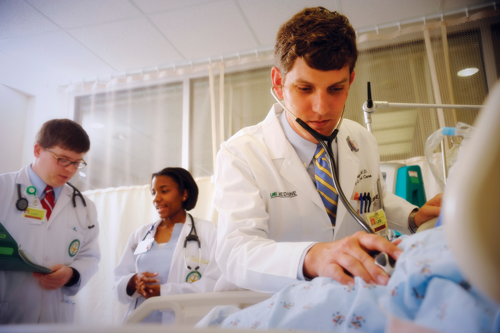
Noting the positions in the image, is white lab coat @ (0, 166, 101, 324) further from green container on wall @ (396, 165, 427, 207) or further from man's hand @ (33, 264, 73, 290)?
green container on wall @ (396, 165, 427, 207)

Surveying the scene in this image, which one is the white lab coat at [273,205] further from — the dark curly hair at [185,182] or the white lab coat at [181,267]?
the dark curly hair at [185,182]

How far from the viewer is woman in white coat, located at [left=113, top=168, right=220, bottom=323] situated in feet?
5.62

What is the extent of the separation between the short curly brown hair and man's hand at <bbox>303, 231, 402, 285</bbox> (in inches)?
21.4

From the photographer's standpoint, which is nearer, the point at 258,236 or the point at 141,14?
the point at 258,236

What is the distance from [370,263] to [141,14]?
7.48 feet

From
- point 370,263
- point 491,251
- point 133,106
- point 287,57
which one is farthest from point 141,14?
point 491,251

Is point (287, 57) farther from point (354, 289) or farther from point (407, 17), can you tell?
point (407, 17)

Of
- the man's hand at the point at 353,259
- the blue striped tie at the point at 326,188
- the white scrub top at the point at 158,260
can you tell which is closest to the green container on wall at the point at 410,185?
the blue striped tie at the point at 326,188

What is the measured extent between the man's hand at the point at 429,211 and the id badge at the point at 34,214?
1747mm

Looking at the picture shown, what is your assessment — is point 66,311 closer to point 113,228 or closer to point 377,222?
point 113,228

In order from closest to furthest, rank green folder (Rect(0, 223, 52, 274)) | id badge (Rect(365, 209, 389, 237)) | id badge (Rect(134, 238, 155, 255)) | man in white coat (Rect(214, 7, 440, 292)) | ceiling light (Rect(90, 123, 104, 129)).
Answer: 1. man in white coat (Rect(214, 7, 440, 292))
2. id badge (Rect(365, 209, 389, 237))
3. green folder (Rect(0, 223, 52, 274))
4. id badge (Rect(134, 238, 155, 255))
5. ceiling light (Rect(90, 123, 104, 129))

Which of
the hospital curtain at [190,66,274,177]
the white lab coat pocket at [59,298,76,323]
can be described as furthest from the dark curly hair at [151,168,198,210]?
the white lab coat pocket at [59,298,76,323]

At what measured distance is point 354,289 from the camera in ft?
1.44

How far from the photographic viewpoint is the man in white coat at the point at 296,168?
822mm
